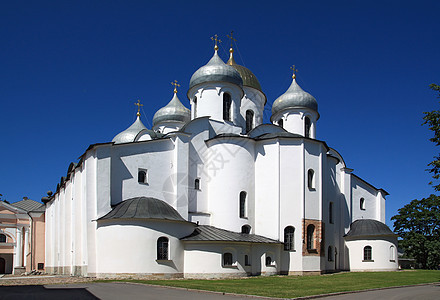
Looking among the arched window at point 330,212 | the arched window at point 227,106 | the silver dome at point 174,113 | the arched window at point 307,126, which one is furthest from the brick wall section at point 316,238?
the silver dome at point 174,113

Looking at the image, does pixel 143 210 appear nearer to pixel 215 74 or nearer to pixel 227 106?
pixel 227 106

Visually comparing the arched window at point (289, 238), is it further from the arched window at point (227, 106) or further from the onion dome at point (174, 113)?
the onion dome at point (174, 113)

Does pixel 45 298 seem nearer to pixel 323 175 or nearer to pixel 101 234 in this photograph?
pixel 101 234

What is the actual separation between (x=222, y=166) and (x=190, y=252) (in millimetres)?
6186

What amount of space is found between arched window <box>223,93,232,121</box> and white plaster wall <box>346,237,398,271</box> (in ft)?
42.1

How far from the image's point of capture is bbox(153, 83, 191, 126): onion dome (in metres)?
37.6

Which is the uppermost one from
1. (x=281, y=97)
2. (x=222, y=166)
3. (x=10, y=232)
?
(x=281, y=97)

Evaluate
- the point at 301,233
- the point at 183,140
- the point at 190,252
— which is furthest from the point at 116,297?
the point at 301,233

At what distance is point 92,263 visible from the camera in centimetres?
2241

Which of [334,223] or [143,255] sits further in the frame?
[334,223]

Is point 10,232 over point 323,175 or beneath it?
beneath

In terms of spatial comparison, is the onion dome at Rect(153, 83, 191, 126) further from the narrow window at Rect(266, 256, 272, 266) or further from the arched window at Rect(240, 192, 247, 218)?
the narrow window at Rect(266, 256, 272, 266)

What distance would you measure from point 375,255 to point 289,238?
26.9ft

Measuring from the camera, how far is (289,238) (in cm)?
2681
